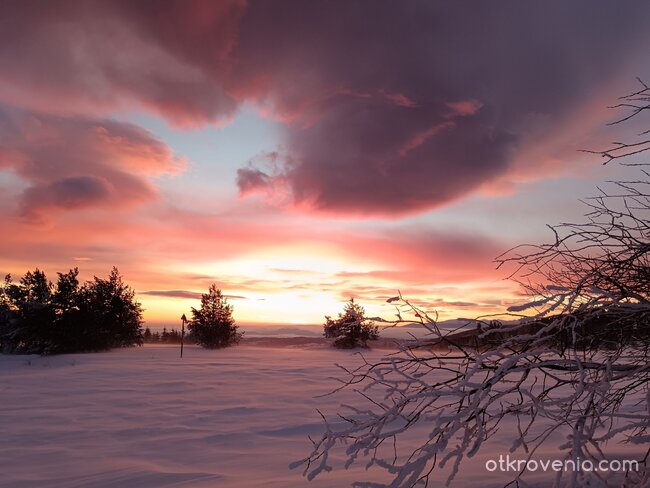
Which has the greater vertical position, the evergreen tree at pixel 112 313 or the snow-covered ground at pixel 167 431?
the evergreen tree at pixel 112 313

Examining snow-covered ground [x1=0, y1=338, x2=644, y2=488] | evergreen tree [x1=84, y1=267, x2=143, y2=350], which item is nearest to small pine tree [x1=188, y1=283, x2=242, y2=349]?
evergreen tree [x1=84, y1=267, x2=143, y2=350]

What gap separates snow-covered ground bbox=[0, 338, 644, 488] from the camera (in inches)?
199

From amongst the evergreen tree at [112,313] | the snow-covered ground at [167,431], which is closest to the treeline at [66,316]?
the evergreen tree at [112,313]

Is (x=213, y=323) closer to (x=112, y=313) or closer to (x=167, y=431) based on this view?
(x=112, y=313)

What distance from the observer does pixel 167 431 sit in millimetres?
7449

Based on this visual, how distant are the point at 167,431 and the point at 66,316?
2030cm

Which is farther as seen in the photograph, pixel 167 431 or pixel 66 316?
pixel 66 316

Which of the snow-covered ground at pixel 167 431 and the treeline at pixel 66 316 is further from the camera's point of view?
the treeline at pixel 66 316

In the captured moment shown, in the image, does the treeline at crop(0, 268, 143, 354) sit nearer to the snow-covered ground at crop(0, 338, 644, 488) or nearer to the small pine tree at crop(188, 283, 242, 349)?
the small pine tree at crop(188, 283, 242, 349)

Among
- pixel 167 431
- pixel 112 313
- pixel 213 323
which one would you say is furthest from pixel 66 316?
pixel 167 431

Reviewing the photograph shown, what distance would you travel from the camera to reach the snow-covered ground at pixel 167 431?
5.07 meters

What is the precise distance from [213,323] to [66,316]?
25.3 feet

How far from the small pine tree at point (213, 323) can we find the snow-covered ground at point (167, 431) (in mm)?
14256

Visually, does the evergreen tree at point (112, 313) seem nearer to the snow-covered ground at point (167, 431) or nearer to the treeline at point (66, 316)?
the treeline at point (66, 316)
